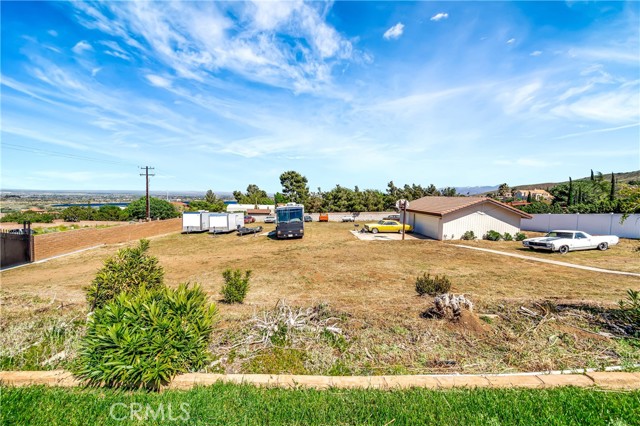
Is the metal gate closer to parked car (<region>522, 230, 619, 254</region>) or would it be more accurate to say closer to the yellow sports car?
the yellow sports car

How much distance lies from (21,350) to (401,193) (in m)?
58.0

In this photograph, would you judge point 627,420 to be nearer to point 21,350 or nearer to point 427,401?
point 427,401

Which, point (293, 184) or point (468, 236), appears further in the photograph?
point (293, 184)

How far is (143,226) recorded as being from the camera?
95.9 feet

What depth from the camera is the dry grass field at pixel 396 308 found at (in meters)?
4.59

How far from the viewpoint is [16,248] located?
16.7 metres

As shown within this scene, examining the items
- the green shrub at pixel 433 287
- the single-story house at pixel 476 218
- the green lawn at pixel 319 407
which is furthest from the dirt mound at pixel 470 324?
the single-story house at pixel 476 218

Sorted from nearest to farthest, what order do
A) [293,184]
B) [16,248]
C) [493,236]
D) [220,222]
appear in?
[16,248] → [493,236] → [220,222] → [293,184]

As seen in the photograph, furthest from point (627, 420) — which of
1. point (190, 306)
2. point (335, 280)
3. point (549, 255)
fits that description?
point (549, 255)

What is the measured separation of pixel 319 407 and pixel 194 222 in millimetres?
31430

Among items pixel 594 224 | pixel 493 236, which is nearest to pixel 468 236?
pixel 493 236

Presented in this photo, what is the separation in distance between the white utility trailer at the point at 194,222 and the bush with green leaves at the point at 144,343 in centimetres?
2887

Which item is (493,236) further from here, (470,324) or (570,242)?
(470,324)

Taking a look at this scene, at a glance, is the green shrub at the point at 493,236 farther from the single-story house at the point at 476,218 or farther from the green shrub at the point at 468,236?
the green shrub at the point at 468,236
